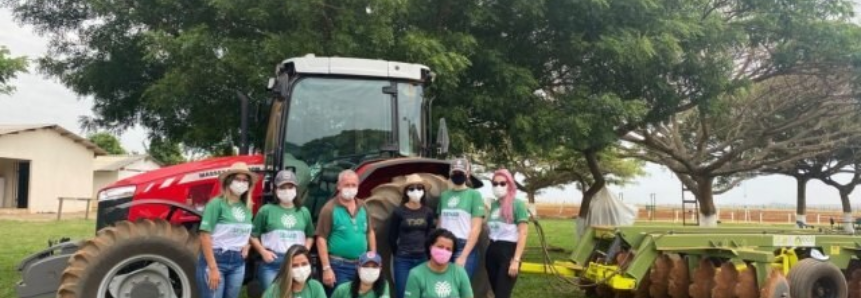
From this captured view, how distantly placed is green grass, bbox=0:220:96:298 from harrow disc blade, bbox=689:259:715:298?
22.6 ft

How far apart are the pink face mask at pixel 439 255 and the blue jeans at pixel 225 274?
1444 millimetres

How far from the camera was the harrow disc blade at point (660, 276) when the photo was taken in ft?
26.2

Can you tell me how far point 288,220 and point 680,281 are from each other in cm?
441

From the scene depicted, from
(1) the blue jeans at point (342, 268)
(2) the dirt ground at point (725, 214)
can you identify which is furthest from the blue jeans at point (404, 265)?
(2) the dirt ground at point (725, 214)

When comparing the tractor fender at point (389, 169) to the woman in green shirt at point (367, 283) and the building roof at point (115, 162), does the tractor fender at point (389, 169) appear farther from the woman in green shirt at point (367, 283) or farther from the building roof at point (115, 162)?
the building roof at point (115, 162)

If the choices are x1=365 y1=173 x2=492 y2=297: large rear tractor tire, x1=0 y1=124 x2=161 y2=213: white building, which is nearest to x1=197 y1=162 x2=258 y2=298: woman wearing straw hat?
x1=365 y1=173 x2=492 y2=297: large rear tractor tire

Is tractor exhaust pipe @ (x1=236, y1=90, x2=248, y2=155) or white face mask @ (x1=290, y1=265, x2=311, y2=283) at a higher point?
tractor exhaust pipe @ (x1=236, y1=90, x2=248, y2=155)

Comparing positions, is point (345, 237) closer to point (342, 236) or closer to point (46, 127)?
point (342, 236)

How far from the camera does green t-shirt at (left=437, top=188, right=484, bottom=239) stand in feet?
18.4

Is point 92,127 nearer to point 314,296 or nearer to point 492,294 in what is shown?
point 492,294

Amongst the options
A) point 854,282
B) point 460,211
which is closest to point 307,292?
point 460,211

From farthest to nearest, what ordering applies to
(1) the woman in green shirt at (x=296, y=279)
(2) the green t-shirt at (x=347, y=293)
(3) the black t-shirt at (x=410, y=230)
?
1. (3) the black t-shirt at (x=410, y=230)
2. (2) the green t-shirt at (x=347, y=293)
3. (1) the woman in green shirt at (x=296, y=279)

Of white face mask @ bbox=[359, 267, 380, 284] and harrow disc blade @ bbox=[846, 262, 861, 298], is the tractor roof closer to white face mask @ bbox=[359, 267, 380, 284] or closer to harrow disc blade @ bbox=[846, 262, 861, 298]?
white face mask @ bbox=[359, 267, 380, 284]

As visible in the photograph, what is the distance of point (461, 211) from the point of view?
5617mm
